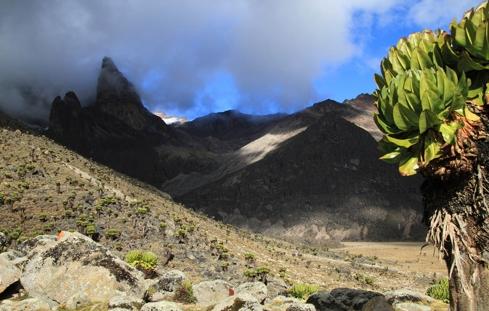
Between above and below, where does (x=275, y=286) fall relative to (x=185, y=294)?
below

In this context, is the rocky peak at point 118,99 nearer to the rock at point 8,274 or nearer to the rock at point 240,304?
the rock at point 8,274

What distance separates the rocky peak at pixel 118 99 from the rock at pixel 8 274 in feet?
594

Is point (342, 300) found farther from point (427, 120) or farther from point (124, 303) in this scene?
point (427, 120)

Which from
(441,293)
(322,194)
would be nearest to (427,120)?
(441,293)

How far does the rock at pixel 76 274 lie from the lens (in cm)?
1485

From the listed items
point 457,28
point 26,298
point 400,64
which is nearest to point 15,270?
point 26,298

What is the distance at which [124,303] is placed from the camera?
13227mm

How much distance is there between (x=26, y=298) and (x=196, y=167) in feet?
547

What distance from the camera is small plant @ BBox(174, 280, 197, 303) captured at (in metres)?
15.4

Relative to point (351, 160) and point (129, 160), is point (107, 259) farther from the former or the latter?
point (129, 160)

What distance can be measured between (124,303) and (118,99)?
18645 centimetres

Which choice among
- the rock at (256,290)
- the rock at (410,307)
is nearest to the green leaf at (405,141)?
the rock at (410,307)

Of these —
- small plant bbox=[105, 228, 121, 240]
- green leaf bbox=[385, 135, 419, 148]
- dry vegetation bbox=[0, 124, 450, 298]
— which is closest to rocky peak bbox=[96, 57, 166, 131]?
dry vegetation bbox=[0, 124, 450, 298]

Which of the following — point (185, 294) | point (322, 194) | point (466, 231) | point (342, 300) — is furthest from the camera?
point (322, 194)
